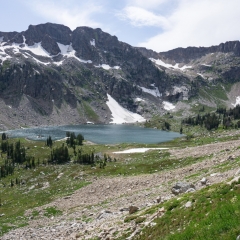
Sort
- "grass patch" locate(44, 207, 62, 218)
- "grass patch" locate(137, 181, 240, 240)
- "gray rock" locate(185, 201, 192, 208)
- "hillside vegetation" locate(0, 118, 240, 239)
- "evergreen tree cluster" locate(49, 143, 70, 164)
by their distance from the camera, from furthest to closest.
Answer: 1. "evergreen tree cluster" locate(49, 143, 70, 164)
2. "grass patch" locate(44, 207, 62, 218)
3. "gray rock" locate(185, 201, 192, 208)
4. "hillside vegetation" locate(0, 118, 240, 239)
5. "grass patch" locate(137, 181, 240, 240)

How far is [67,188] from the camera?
5269 centimetres

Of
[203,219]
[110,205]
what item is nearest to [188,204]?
[203,219]

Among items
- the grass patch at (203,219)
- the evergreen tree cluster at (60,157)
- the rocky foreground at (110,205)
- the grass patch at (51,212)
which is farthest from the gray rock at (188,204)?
the evergreen tree cluster at (60,157)

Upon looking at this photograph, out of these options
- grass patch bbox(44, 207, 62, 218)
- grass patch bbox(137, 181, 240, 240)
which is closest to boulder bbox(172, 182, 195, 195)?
grass patch bbox(137, 181, 240, 240)

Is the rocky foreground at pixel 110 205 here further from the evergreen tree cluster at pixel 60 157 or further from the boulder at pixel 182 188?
the evergreen tree cluster at pixel 60 157

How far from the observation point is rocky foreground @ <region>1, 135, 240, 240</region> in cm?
2121

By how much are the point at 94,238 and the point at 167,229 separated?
715 cm

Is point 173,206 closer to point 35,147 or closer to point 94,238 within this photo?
point 94,238

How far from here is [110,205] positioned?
107 ft

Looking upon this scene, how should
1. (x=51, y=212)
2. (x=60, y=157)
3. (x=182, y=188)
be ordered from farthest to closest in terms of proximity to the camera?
(x=60, y=157) < (x=51, y=212) < (x=182, y=188)

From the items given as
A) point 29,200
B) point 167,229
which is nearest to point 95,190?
point 29,200

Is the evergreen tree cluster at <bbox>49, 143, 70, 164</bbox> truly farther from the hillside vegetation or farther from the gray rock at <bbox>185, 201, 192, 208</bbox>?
the gray rock at <bbox>185, 201, 192, 208</bbox>

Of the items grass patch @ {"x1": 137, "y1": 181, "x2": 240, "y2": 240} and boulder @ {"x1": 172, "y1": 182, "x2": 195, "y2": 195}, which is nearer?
grass patch @ {"x1": 137, "y1": 181, "x2": 240, "y2": 240}

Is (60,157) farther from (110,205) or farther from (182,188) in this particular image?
(182,188)
